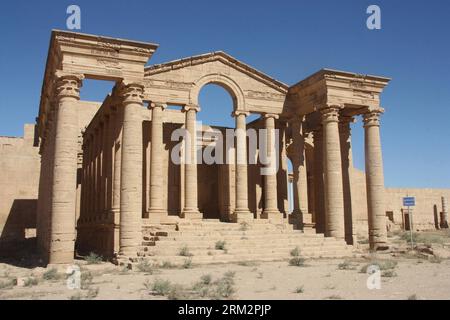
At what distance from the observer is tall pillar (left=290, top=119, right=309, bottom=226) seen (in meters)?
23.9

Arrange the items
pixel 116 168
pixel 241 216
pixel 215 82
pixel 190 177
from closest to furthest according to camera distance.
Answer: pixel 116 168 → pixel 190 177 → pixel 241 216 → pixel 215 82

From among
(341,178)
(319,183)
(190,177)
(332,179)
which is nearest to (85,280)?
(190,177)

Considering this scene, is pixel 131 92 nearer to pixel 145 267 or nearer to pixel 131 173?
pixel 131 173

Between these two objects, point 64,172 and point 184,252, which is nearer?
point 184,252

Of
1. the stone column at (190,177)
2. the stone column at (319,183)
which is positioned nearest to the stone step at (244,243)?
the stone column at (190,177)

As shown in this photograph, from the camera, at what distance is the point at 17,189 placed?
34969 mm

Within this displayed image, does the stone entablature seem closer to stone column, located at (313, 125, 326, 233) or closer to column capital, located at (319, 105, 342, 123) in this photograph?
column capital, located at (319, 105, 342, 123)

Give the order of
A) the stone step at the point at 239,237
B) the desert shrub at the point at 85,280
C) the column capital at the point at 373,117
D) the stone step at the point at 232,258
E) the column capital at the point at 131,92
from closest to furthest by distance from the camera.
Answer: the desert shrub at the point at 85,280, the stone step at the point at 232,258, the stone step at the point at 239,237, the column capital at the point at 131,92, the column capital at the point at 373,117

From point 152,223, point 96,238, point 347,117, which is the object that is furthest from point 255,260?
point 347,117

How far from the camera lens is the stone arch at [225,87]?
22.5m

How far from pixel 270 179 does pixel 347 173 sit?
4624 millimetres

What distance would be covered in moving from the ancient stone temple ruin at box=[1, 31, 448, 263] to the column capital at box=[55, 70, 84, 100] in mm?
44

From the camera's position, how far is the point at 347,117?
25.4 m

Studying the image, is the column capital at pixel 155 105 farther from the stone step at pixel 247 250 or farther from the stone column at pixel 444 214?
the stone column at pixel 444 214
